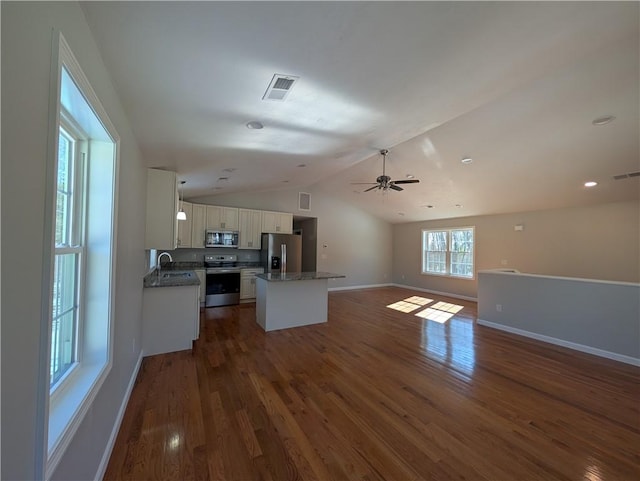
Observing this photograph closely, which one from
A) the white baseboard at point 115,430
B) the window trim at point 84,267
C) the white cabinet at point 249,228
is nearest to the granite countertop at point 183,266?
the white cabinet at point 249,228

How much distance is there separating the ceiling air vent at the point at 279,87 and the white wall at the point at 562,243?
6.74 meters

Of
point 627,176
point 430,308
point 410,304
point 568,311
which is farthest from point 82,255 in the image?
point 627,176

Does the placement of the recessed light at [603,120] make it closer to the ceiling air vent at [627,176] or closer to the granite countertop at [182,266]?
the ceiling air vent at [627,176]

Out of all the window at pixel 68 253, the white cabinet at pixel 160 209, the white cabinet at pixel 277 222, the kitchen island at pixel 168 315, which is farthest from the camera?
the white cabinet at pixel 277 222

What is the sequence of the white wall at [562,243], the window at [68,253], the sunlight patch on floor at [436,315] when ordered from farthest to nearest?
the sunlight patch on floor at [436,315], the white wall at [562,243], the window at [68,253]

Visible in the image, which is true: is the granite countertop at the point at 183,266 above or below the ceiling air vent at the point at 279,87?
below

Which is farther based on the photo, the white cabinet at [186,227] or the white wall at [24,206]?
the white cabinet at [186,227]

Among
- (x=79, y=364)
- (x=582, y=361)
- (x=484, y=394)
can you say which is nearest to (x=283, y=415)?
(x=79, y=364)

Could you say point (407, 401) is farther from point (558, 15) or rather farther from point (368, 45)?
point (558, 15)

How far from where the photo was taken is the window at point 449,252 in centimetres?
749

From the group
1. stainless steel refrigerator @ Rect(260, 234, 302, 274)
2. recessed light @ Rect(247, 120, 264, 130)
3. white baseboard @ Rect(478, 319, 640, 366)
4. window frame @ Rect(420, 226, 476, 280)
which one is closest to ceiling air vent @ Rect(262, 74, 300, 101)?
recessed light @ Rect(247, 120, 264, 130)

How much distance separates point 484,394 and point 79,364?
3.30 metres

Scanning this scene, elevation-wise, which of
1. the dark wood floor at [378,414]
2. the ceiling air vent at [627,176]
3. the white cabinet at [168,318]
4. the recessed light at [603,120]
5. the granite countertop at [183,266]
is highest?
the recessed light at [603,120]

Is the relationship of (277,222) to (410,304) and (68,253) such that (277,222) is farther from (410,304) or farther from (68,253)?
(68,253)
